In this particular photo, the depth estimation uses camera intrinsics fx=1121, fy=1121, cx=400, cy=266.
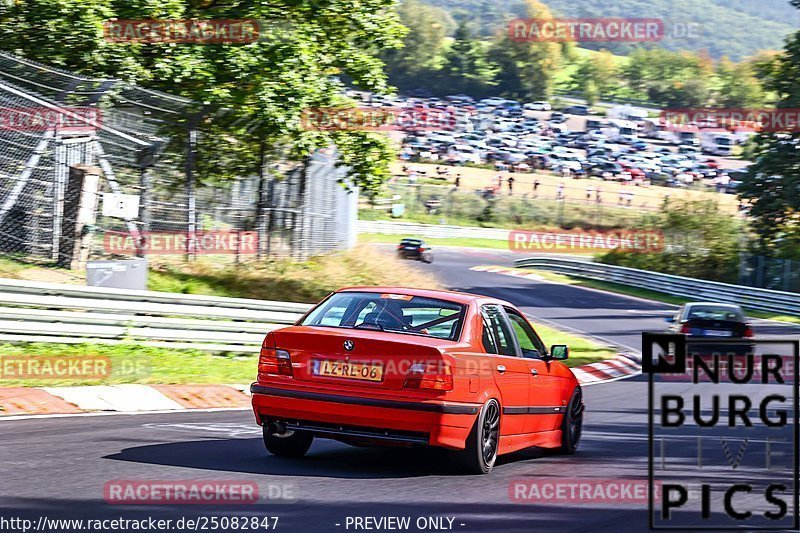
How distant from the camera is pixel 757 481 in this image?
866cm

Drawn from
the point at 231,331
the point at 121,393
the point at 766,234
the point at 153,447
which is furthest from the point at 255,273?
the point at 766,234

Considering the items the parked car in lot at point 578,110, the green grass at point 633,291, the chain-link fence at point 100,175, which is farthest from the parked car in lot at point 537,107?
the chain-link fence at point 100,175

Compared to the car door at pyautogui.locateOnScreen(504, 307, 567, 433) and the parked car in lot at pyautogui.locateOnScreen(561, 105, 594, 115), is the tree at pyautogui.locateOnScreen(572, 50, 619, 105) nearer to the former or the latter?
the parked car in lot at pyautogui.locateOnScreen(561, 105, 594, 115)

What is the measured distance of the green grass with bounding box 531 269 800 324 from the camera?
39.4 m

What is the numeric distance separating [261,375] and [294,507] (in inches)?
73.1

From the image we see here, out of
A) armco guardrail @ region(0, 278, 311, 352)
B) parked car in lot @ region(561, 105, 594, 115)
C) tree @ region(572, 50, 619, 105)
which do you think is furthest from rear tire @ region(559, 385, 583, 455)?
tree @ region(572, 50, 619, 105)

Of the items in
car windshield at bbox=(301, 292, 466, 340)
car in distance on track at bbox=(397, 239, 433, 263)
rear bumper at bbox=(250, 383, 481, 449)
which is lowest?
rear bumper at bbox=(250, 383, 481, 449)

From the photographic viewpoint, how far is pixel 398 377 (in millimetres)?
7910

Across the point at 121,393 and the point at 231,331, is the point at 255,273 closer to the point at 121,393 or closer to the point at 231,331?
the point at 231,331

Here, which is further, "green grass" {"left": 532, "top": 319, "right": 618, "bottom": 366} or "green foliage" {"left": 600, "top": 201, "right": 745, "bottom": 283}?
"green foliage" {"left": 600, "top": 201, "right": 745, "bottom": 283}

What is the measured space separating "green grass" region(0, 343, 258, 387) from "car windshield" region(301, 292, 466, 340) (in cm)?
509

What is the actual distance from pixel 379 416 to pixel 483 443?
3.02ft

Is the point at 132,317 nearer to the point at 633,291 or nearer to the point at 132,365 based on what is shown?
the point at 132,365

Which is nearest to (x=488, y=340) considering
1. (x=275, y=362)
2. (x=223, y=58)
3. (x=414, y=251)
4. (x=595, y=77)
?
(x=275, y=362)
